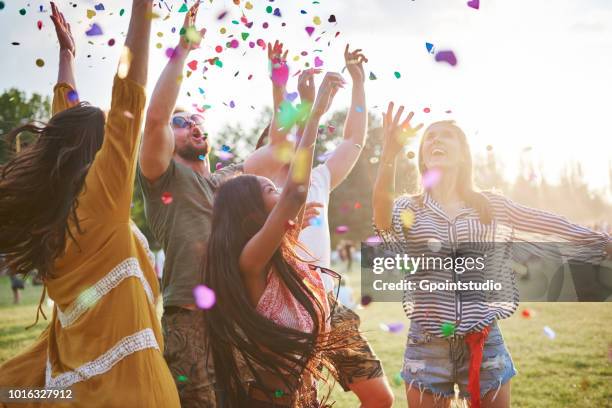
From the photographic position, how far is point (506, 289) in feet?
11.6

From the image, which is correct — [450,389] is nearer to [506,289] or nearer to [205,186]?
[506,289]

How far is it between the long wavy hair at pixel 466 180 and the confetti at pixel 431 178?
5 cm

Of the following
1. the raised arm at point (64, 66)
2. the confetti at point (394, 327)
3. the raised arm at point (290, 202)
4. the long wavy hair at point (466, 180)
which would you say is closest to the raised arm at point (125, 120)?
the raised arm at point (290, 202)

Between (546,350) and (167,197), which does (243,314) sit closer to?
(167,197)

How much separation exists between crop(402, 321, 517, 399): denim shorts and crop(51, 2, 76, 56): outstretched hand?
279 cm

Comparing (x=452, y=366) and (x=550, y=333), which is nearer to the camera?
(x=452, y=366)

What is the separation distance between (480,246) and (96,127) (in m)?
2.40

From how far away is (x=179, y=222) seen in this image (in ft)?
11.5

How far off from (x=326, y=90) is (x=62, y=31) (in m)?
1.92

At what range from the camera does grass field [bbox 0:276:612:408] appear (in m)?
5.96

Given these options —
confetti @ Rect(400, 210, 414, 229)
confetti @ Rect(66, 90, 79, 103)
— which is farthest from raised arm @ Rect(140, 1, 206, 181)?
confetti @ Rect(400, 210, 414, 229)

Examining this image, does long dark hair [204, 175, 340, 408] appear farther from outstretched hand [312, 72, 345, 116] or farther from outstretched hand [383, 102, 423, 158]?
outstretched hand [383, 102, 423, 158]

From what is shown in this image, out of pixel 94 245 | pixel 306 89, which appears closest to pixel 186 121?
pixel 306 89

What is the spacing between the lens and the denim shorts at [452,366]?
11.1ft
